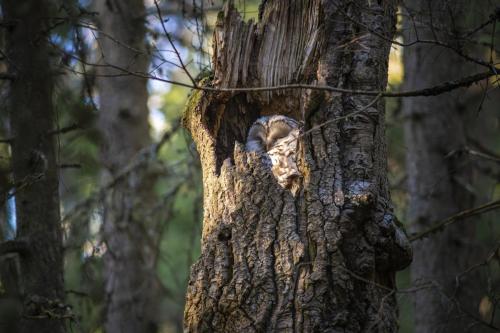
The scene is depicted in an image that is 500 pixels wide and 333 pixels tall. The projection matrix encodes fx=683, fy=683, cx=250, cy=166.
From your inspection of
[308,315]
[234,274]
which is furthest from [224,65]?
[308,315]

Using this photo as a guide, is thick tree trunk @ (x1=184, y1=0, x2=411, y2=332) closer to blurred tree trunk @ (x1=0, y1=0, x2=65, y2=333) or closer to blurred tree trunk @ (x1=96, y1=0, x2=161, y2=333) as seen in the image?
blurred tree trunk @ (x1=0, y1=0, x2=65, y2=333)

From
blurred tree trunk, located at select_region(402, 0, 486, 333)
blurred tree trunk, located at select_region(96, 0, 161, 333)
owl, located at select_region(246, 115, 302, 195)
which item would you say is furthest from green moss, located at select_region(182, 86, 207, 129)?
blurred tree trunk, located at select_region(402, 0, 486, 333)

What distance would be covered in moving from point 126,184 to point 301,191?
4.10 m

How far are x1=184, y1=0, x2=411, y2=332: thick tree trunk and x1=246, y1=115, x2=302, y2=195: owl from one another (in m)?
0.07

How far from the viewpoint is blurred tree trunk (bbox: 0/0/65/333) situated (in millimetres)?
4523

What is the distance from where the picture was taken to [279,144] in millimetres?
3791

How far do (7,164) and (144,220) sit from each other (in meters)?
2.68

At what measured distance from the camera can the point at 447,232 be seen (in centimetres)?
680

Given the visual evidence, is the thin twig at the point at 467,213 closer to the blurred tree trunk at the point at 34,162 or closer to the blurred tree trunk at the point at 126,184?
the blurred tree trunk at the point at 34,162

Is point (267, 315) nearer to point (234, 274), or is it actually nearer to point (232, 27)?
point (234, 274)

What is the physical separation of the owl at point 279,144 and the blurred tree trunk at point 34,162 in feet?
4.95

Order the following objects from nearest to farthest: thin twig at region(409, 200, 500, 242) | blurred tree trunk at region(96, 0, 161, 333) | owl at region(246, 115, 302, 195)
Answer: owl at region(246, 115, 302, 195) < thin twig at region(409, 200, 500, 242) < blurred tree trunk at region(96, 0, 161, 333)

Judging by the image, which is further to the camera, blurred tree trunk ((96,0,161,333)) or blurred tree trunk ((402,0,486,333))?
blurred tree trunk ((96,0,161,333))

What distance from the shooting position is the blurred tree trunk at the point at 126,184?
284 inches
